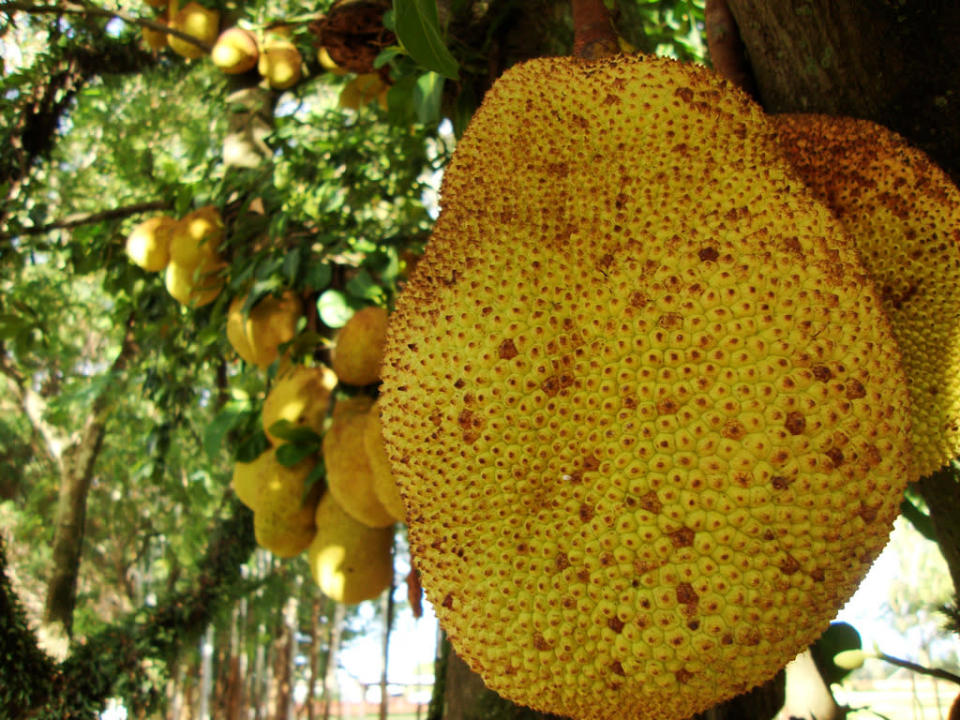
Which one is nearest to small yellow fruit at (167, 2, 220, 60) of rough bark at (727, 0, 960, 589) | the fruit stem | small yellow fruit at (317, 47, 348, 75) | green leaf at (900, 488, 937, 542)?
small yellow fruit at (317, 47, 348, 75)

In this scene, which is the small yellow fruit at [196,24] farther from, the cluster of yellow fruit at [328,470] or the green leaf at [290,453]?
the green leaf at [290,453]

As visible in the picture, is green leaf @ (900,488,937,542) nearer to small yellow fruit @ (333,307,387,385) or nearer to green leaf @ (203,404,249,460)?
small yellow fruit @ (333,307,387,385)

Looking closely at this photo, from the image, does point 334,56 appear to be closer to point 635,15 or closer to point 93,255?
point 635,15

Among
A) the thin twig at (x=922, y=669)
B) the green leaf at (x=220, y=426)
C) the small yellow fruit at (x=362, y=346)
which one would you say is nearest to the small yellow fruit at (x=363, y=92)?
the small yellow fruit at (x=362, y=346)

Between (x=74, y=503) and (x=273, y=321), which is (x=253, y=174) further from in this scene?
(x=74, y=503)

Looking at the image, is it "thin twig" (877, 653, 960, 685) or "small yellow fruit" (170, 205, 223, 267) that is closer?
"thin twig" (877, 653, 960, 685)

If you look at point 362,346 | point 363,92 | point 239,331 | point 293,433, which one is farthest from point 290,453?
point 363,92
